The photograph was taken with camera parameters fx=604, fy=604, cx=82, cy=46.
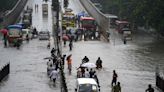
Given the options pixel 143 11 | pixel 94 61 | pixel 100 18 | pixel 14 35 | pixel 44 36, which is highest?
pixel 143 11

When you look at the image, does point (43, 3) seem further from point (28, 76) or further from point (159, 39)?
point (28, 76)

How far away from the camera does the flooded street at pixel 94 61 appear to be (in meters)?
33.7

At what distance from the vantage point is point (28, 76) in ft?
121

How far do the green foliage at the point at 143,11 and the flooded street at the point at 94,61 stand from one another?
2.25m

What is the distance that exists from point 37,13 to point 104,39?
31.0m

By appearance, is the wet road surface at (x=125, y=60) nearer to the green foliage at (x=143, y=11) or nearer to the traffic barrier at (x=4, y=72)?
the green foliage at (x=143, y=11)

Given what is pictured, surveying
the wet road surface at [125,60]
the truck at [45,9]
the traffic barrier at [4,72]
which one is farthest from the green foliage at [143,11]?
the traffic barrier at [4,72]

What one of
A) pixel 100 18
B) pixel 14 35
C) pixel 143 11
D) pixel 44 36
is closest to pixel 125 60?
pixel 14 35

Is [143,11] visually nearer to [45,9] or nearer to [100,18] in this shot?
[100,18]

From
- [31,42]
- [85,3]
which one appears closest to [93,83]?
[31,42]

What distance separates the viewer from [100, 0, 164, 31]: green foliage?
66875 millimetres

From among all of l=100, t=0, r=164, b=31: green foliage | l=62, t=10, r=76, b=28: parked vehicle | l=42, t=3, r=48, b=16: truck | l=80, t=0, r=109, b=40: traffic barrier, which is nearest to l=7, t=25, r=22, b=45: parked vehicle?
l=80, t=0, r=109, b=40: traffic barrier

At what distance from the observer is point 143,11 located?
7219 cm

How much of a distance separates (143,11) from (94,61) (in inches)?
1137
